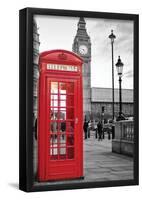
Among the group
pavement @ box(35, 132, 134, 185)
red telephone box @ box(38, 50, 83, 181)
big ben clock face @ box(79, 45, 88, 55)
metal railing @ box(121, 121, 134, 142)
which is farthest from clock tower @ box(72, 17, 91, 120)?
metal railing @ box(121, 121, 134, 142)

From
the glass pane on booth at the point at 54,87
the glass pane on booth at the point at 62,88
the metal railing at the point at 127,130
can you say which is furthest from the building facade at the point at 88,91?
the metal railing at the point at 127,130

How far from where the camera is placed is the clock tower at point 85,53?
8.38 m

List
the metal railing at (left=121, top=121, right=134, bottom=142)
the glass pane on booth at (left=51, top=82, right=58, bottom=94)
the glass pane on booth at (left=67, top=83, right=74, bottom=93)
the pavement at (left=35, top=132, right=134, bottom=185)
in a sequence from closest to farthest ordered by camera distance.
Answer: the glass pane on booth at (left=51, top=82, right=58, bottom=94), the glass pane on booth at (left=67, top=83, right=74, bottom=93), the pavement at (left=35, top=132, right=134, bottom=185), the metal railing at (left=121, top=121, right=134, bottom=142)

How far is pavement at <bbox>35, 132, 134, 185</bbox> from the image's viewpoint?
857 cm

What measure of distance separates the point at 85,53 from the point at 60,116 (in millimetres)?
1080

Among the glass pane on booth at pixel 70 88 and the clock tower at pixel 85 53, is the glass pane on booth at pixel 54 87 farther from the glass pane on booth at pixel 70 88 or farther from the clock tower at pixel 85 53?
the clock tower at pixel 85 53

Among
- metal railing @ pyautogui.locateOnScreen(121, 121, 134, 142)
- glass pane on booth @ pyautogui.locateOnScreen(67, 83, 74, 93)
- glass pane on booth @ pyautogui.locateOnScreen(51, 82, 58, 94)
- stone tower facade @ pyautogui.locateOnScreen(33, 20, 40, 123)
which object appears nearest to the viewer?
stone tower facade @ pyautogui.locateOnScreen(33, 20, 40, 123)

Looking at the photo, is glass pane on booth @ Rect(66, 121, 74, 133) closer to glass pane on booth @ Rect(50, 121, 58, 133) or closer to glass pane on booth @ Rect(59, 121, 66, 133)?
glass pane on booth @ Rect(59, 121, 66, 133)

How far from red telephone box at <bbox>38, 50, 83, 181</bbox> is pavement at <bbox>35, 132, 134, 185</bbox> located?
0.23m

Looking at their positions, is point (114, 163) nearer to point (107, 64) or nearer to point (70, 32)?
point (107, 64)

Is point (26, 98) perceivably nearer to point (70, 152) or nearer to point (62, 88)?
point (62, 88)

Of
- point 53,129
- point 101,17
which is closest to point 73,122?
point 53,129

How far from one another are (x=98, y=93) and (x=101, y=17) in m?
1.21

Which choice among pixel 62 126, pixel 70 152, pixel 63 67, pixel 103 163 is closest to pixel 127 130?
pixel 103 163
